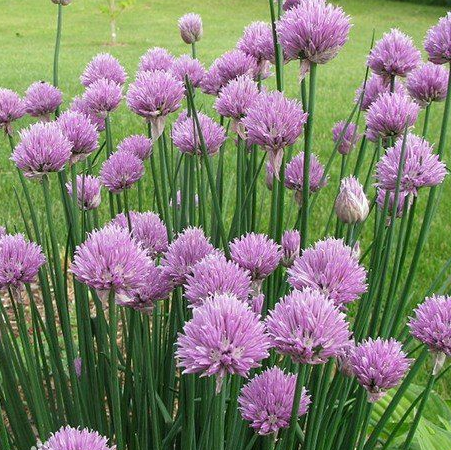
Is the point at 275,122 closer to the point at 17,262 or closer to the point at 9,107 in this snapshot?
the point at 17,262

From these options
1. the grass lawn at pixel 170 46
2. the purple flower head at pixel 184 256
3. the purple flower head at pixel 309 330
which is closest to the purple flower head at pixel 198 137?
the purple flower head at pixel 184 256

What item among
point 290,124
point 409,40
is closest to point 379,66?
point 409,40

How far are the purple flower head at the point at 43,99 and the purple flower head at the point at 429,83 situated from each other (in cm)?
71

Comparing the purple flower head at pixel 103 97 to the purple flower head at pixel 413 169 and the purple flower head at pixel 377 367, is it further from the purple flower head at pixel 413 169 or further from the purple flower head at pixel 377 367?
the purple flower head at pixel 377 367

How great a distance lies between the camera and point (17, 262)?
46.1 inches

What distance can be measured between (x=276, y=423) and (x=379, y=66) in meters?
0.77

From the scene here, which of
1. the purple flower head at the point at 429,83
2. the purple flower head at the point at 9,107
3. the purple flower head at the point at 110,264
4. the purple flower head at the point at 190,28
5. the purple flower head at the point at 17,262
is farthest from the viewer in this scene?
the purple flower head at the point at 190,28

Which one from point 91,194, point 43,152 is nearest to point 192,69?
point 91,194

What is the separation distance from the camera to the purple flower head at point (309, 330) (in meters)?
0.79

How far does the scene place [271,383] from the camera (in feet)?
3.24

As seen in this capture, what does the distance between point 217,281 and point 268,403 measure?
193mm

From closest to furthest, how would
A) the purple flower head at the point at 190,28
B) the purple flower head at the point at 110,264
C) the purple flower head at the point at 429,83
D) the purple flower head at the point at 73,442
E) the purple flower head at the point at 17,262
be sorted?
1. the purple flower head at the point at 73,442
2. the purple flower head at the point at 110,264
3. the purple flower head at the point at 17,262
4. the purple flower head at the point at 429,83
5. the purple flower head at the point at 190,28

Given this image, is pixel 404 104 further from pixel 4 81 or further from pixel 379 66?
pixel 4 81

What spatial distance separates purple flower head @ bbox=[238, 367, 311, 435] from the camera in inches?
38.4
